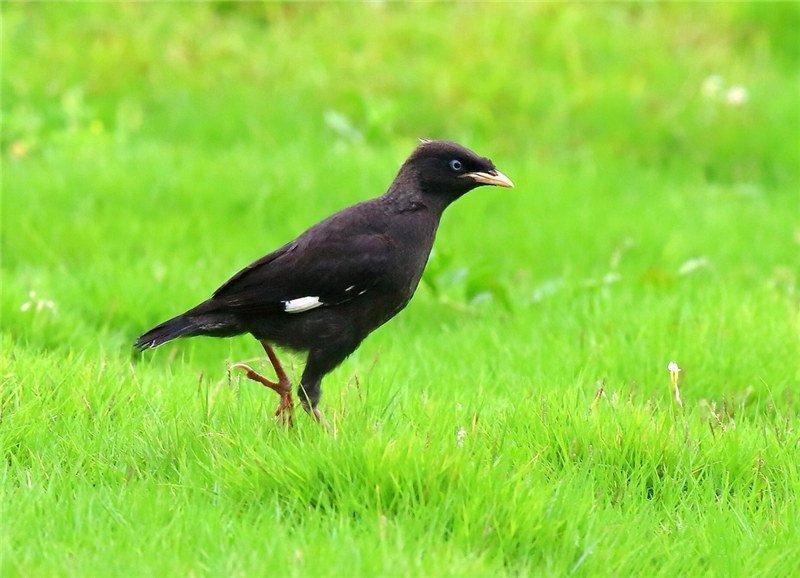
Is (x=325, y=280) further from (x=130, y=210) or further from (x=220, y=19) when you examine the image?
(x=220, y=19)

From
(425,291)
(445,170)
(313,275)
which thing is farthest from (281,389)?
(425,291)

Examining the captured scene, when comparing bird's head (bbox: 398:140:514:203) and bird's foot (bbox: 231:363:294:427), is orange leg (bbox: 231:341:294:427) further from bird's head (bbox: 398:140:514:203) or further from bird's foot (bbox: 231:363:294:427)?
bird's head (bbox: 398:140:514:203)

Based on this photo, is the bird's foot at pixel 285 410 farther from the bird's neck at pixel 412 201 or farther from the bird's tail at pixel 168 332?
the bird's neck at pixel 412 201

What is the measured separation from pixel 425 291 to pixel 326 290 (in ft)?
9.25

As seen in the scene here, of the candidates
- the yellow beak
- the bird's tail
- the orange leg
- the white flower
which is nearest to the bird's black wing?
the bird's tail

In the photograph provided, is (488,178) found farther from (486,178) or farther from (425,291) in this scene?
(425,291)

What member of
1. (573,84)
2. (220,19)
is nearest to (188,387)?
(573,84)

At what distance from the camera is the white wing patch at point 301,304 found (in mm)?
4906

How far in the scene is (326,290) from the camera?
4.89m

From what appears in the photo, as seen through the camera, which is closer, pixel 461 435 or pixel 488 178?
pixel 461 435

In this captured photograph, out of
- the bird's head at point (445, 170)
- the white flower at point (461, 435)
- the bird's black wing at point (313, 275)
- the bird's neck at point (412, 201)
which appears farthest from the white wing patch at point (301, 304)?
the white flower at point (461, 435)

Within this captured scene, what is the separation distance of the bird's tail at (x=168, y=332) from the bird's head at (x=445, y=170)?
112 cm

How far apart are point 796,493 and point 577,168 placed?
20.8 ft

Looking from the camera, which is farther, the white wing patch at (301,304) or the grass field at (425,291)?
the white wing patch at (301,304)
